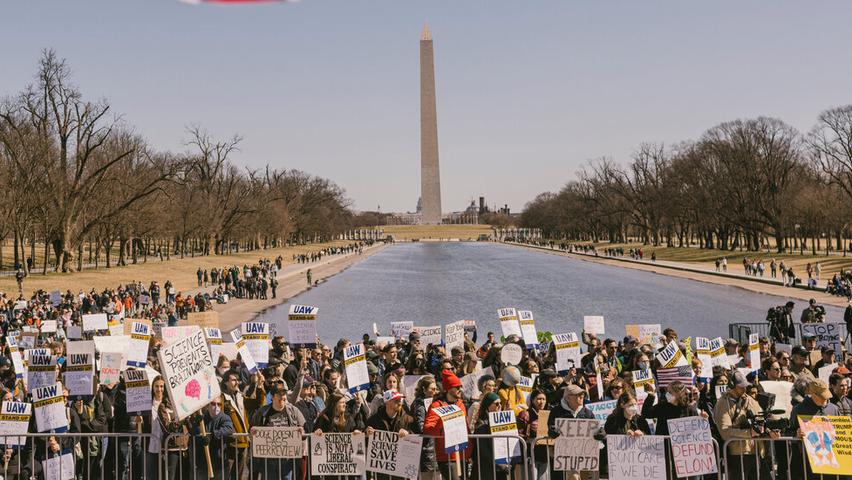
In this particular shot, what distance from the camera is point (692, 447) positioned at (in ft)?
25.7

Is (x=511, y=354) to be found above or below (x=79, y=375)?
below

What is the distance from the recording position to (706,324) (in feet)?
110

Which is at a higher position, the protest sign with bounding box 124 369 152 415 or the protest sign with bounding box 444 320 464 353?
the protest sign with bounding box 124 369 152 415

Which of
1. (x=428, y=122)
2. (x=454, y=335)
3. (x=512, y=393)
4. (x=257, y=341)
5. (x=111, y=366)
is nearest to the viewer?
(x=512, y=393)

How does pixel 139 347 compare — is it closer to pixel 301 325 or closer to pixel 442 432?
pixel 301 325

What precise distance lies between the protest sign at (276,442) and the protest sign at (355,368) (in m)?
2.98

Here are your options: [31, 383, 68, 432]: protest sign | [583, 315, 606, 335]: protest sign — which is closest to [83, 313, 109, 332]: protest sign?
[583, 315, 606, 335]: protest sign

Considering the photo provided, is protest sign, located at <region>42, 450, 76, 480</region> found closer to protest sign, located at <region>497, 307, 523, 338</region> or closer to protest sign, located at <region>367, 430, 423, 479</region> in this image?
protest sign, located at <region>367, 430, 423, 479</region>

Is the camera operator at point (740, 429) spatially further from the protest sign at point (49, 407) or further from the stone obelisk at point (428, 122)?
the stone obelisk at point (428, 122)

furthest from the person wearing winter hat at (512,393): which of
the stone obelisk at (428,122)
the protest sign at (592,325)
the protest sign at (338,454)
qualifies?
the stone obelisk at (428,122)

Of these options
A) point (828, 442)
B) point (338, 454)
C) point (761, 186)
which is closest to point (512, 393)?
point (338, 454)

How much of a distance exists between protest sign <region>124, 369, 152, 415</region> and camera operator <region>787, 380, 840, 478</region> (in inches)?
274

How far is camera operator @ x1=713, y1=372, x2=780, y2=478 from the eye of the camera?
8.49 m

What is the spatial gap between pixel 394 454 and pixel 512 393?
1909mm
